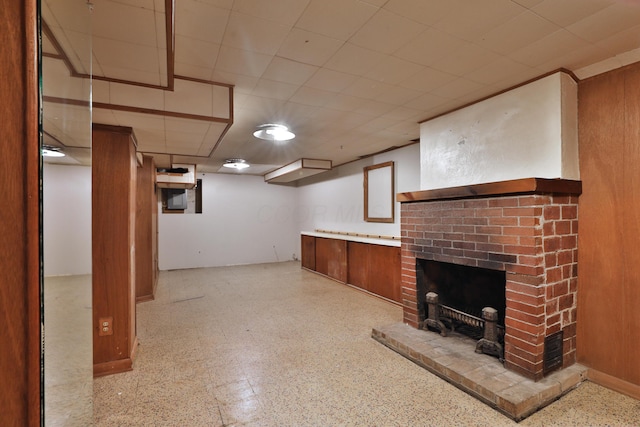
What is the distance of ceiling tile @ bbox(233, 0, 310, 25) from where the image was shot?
1.53 metres

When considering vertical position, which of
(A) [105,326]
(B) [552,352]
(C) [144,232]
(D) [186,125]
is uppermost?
(D) [186,125]

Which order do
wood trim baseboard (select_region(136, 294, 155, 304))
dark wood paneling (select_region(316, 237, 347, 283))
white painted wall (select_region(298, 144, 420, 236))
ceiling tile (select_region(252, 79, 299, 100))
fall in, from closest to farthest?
1. ceiling tile (select_region(252, 79, 299, 100))
2. wood trim baseboard (select_region(136, 294, 155, 304))
3. white painted wall (select_region(298, 144, 420, 236))
4. dark wood paneling (select_region(316, 237, 347, 283))

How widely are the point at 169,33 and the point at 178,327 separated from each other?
316cm

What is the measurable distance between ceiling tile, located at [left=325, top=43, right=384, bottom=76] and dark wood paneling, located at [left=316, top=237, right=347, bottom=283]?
382 centimetres

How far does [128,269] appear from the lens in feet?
8.81

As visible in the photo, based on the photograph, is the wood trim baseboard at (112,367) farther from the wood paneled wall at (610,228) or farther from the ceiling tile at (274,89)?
the wood paneled wall at (610,228)

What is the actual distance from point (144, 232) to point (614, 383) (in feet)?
17.9

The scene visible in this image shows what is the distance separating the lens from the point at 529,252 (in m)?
2.26

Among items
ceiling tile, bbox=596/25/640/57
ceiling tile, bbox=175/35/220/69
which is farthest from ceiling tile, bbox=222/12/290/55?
ceiling tile, bbox=596/25/640/57

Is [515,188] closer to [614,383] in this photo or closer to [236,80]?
[614,383]

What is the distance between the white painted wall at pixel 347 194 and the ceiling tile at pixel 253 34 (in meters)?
3.15

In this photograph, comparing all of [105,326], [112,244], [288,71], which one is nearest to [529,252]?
[288,71]

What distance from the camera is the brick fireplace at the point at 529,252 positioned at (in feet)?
7.35

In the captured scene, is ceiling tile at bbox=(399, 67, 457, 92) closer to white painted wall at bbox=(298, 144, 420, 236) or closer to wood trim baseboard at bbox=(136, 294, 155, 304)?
white painted wall at bbox=(298, 144, 420, 236)
